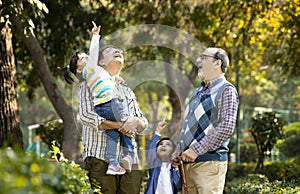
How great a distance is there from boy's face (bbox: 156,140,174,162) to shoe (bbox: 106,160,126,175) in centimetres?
114

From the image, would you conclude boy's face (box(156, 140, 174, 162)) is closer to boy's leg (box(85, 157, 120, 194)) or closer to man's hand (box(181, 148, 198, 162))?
man's hand (box(181, 148, 198, 162))

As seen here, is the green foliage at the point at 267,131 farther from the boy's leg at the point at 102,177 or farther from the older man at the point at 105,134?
the boy's leg at the point at 102,177

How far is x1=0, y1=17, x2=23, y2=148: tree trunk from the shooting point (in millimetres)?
9062

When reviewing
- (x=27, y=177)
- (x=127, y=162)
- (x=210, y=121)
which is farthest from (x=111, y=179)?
(x=27, y=177)

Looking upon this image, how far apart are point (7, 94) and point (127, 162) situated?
14.6 feet

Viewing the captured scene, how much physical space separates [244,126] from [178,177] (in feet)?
70.1

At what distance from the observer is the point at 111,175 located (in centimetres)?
512

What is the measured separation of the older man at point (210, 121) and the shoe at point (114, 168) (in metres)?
0.57

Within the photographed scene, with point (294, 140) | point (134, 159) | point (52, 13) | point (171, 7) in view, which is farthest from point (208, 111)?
point (294, 140)

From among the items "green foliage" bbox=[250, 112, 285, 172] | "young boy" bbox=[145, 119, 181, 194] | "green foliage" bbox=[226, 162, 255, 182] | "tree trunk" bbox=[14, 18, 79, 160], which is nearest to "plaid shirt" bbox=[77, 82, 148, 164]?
"young boy" bbox=[145, 119, 181, 194]

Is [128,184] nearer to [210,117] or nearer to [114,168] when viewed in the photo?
[114,168]

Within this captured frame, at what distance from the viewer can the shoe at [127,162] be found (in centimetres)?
514

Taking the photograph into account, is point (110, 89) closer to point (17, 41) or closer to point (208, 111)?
point (208, 111)

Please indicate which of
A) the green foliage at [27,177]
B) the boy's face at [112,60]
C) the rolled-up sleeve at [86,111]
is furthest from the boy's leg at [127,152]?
the green foliage at [27,177]
